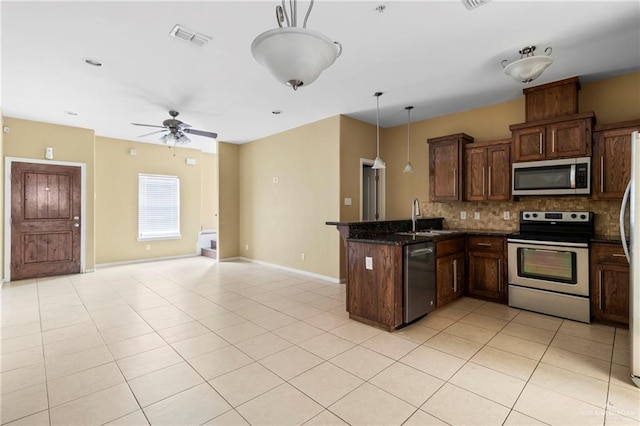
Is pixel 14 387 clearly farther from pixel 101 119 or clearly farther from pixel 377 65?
pixel 101 119

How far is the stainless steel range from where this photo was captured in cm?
340

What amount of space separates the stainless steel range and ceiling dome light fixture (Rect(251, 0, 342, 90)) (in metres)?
3.51

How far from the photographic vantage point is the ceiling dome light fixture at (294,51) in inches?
60.2

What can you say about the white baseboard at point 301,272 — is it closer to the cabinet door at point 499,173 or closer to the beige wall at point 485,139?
the beige wall at point 485,139

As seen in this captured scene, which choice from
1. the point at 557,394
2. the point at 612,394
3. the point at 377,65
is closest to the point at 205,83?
the point at 377,65

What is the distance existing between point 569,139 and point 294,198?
14.4ft

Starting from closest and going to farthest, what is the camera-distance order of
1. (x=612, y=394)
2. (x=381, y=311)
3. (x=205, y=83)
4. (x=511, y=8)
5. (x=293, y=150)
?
(x=612, y=394) < (x=511, y=8) < (x=381, y=311) < (x=205, y=83) < (x=293, y=150)

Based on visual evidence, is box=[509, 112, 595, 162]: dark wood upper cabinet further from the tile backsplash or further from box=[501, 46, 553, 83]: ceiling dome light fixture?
box=[501, 46, 553, 83]: ceiling dome light fixture

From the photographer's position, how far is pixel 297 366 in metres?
2.50

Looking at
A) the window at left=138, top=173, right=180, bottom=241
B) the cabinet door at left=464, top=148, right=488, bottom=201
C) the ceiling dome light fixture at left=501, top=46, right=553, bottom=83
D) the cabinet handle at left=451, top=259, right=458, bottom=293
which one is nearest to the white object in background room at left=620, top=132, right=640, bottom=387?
the ceiling dome light fixture at left=501, top=46, right=553, bottom=83

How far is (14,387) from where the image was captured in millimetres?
2221

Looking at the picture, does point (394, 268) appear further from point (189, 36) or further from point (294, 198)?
point (294, 198)

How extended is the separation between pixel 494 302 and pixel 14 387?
5.01m

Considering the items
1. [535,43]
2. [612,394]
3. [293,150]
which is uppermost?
[535,43]
